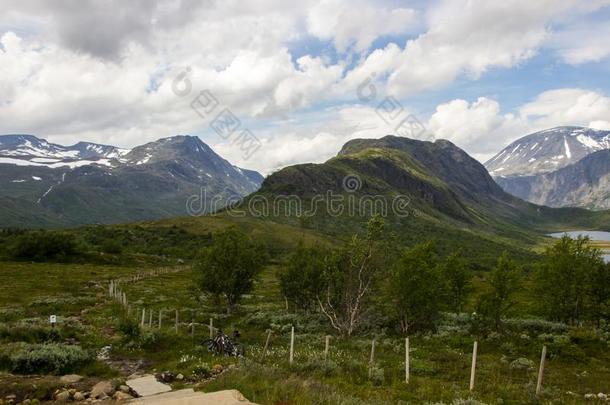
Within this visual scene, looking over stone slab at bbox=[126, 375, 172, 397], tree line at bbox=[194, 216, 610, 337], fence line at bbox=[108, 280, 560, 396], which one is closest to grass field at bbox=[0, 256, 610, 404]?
fence line at bbox=[108, 280, 560, 396]

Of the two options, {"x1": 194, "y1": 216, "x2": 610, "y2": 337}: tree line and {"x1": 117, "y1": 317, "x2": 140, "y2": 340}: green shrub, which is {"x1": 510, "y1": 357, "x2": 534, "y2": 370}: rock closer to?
{"x1": 194, "y1": 216, "x2": 610, "y2": 337}: tree line

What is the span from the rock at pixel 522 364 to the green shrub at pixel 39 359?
78.3ft

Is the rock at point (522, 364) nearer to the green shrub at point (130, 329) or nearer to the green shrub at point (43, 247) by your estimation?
the green shrub at point (130, 329)

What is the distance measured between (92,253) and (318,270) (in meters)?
79.9

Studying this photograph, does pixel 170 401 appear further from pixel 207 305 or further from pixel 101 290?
pixel 101 290

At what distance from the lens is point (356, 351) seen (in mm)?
29547

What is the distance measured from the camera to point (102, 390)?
50.5ft

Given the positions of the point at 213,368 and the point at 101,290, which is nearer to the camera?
the point at 213,368

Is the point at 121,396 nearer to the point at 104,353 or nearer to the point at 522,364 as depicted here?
the point at 104,353

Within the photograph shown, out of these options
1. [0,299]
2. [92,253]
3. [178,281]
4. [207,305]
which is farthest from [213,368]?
[92,253]

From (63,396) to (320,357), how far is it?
42.0ft

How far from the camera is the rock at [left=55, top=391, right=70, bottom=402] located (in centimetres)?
1495

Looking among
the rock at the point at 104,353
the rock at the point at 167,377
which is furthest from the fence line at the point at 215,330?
the rock at the point at 167,377

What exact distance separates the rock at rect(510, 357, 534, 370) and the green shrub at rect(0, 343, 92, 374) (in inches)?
940
